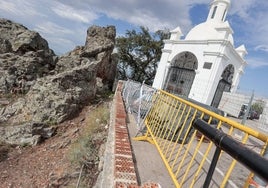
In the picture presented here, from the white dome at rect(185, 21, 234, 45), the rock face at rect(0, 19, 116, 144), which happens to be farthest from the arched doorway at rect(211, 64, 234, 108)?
the rock face at rect(0, 19, 116, 144)

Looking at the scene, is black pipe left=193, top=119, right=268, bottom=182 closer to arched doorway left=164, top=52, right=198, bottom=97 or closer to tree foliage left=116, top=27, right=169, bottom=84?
arched doorway left=164, top=52, right=198, bottom=97

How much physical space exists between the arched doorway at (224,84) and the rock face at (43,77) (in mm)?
8678

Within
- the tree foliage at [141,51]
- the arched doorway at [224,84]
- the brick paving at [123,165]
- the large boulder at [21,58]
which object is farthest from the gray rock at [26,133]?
the tree foliage at [141,51]

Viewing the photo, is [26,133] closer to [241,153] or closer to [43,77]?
[43,77]

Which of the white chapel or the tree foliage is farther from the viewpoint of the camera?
the tree foliage

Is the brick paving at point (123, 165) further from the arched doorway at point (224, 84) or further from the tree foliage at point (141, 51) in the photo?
the tree foliage at point (141, 51)

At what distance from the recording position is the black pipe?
87cm

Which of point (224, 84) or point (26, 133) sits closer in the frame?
point (26, 133)

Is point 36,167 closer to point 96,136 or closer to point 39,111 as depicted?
point 96,136

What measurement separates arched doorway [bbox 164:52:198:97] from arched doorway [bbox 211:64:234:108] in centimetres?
210

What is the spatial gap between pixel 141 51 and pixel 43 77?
18873 mm

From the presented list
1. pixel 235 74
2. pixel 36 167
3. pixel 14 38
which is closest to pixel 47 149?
pixel 36 167

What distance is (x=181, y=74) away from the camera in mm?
16406

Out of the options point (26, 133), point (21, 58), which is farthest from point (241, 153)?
point (21, 58)
